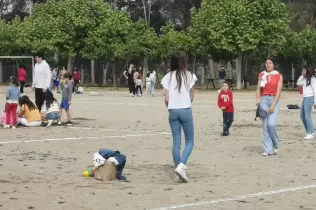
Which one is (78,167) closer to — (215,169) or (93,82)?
(215,169)

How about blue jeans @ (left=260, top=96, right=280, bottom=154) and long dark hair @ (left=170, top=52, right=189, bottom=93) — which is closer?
long dark hair @ (left=170, top=52, right=189, bottom=93)

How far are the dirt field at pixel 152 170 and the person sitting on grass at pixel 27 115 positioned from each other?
1.83 feet

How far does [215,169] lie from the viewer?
1101 centimetres

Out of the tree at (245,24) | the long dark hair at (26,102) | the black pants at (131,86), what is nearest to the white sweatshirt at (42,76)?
the long dark hair at (26,102)

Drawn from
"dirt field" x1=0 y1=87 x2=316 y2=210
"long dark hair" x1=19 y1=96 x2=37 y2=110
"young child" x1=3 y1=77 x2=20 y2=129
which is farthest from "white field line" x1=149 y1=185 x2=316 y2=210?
"long dark hair" x1=19 y1=96 x2=37 y2=110

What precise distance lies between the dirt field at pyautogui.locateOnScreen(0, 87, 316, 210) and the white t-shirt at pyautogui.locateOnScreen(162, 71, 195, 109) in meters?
1.06

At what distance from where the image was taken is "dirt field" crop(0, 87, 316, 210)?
8.27 metres

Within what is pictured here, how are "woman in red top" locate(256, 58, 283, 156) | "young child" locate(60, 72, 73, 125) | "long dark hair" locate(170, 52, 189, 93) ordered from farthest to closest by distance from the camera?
"young child" locate(60, 72, 73, 125) < "woman in red top" locate(256, 58, 283, 156) < "long dark hair" locate(170, 52, 189, 93)

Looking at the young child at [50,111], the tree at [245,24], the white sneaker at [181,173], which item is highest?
the tree at [245,24]

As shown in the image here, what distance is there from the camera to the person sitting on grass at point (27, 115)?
18391mm

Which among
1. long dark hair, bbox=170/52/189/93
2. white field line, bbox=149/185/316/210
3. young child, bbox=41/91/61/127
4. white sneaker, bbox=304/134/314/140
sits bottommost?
white sneaker, bbox=304/134/314/140

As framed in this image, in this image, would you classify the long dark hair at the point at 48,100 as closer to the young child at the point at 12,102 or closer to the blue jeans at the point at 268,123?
the young child at the point at 12,102

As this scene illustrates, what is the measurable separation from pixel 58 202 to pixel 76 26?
1757 inches

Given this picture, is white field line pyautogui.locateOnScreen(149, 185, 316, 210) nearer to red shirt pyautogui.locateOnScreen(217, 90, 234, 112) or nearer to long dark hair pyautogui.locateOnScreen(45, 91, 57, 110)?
Answer: red shirt pyautogui.locateOnScreen(217, 90, 234, 112)
